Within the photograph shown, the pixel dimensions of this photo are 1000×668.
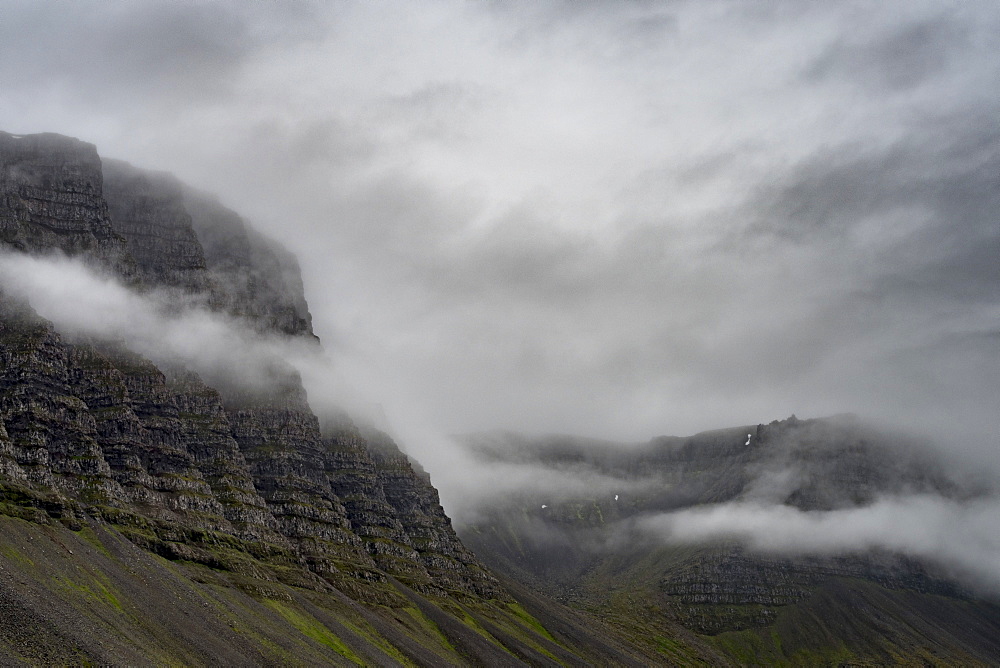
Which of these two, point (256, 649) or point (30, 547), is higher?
point (30, 547)

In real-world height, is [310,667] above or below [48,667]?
below

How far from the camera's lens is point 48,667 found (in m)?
133

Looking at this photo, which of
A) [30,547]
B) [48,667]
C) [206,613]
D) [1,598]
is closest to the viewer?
[48,667]

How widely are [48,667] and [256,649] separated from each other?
2551 inches

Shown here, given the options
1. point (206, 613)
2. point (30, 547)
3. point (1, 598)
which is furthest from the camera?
point (206, 613)

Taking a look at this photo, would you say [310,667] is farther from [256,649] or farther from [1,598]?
[1,598]

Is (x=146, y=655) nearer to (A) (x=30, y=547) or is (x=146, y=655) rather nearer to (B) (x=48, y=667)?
(B) (x=48, y=667)

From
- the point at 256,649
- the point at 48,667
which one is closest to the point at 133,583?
the point at 256,649

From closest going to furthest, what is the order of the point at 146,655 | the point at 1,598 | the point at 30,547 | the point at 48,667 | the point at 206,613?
the point at 48,667 → the point at 1,598 → the point at 146,655 → the point at 30,547 → the point at 206,613

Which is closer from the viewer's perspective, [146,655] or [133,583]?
[146,655]

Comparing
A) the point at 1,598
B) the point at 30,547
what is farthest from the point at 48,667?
the point at 30,547

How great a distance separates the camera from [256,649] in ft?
629

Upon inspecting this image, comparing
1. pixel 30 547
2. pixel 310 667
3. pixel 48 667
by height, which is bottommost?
pixel 310 667

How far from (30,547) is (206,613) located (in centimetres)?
4427
